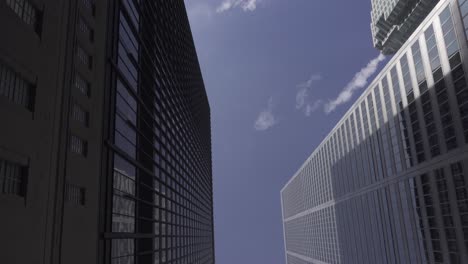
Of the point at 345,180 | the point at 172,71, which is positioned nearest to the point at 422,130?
the point at 172,71

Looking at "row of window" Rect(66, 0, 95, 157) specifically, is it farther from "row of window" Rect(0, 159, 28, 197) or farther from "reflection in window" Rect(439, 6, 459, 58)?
"reflection in window" Rect(439, 6, 459, 58)

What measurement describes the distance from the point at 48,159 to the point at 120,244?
43.0 ft

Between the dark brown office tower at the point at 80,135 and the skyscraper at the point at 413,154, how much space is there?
115 ft

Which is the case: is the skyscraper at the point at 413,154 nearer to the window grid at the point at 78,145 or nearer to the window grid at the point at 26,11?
the window grid at the point at 78,145

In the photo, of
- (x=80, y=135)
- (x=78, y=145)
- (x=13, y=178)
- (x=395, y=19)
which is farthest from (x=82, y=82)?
(x=395, y=19)

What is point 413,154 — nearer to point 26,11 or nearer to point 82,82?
point 82,82

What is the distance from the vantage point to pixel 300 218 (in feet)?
555

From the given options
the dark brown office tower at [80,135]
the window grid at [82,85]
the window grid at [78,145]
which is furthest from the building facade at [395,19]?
the window grid at [78,145]

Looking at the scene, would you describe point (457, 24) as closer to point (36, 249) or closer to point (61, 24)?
point (61, 24)

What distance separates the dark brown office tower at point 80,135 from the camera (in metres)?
17.1

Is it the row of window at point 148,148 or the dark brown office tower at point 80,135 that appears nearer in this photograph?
the dark brown office tower at point 80,135

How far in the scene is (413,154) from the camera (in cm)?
5397

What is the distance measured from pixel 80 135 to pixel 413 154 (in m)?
47.2

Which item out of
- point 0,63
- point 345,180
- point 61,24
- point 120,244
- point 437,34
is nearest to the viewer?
point 0,63
